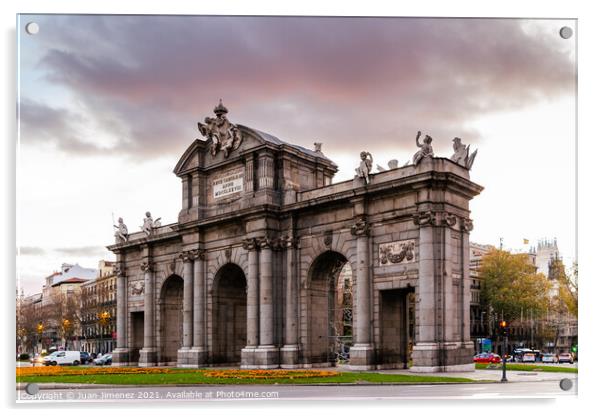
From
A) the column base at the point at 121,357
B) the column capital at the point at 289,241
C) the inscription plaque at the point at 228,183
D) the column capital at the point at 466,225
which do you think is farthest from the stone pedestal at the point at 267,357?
the column base at the point at 121,357

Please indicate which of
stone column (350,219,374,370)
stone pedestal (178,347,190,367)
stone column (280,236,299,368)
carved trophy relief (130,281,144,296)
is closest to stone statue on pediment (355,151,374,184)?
stone column (350,219,374,370)

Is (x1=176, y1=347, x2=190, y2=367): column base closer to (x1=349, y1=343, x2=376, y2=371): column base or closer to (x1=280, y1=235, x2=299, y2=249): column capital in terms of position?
(x1=280, y1=235, x2=299, y2=249): column capital

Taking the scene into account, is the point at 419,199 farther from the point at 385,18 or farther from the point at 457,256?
the point at 385,18

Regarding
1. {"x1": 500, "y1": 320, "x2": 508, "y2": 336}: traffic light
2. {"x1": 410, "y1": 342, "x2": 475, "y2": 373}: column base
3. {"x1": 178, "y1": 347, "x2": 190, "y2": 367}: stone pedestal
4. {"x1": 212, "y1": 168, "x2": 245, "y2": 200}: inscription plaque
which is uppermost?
{"x1": 212, "y1": 168, "x2": 245, "y2": 200}: inscription plaque

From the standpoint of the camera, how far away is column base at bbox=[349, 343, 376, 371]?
3922 centimetres

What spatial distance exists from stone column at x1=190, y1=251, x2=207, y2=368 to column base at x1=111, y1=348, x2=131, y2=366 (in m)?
11.5

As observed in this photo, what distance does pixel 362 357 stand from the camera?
39406 mm

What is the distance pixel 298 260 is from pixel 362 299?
19.4 ft

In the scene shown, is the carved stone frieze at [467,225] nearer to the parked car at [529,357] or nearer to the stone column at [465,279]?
the stone column at [465,279]

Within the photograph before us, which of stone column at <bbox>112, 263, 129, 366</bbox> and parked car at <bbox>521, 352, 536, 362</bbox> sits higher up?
stone column at <bbox>112, 263, 129, 366</bbox>

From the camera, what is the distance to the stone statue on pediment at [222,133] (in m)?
47.4

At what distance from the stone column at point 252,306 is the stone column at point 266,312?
1.03 ft

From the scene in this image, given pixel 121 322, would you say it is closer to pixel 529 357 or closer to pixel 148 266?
pixel 148 266

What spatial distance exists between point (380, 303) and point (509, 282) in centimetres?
3891
